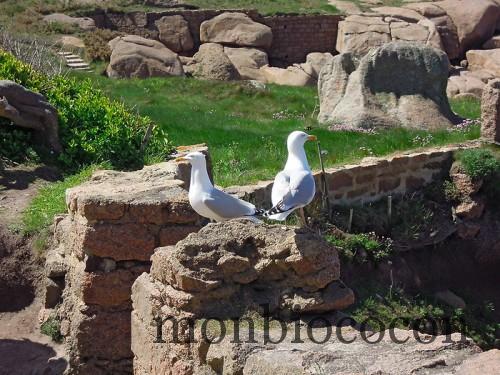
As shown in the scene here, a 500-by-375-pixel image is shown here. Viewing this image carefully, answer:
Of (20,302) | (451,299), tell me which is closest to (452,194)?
(451,299)

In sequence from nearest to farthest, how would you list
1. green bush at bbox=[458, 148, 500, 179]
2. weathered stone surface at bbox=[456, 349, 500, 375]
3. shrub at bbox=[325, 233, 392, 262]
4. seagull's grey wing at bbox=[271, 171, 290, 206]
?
weathered stone surface at bbox=[456, 349, 500, 375] < seagull's grey wing at bbox=[271, 171, 290, 206] < shrub at bbox=[325, 233, 392, 262] < green bush at bbox=[458, 148, 500, 179]

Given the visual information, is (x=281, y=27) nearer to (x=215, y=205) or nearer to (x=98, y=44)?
(x=98, y=44)

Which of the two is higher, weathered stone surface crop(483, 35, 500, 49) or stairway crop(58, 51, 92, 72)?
stairway crop(58, 51, 92, 72)

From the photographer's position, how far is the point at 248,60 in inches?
1037

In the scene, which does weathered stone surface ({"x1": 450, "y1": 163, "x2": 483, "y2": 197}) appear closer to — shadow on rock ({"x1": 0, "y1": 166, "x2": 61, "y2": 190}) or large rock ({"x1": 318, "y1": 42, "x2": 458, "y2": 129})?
large rock ({"x1": 318, "y1": 42, "x2": 458, "y2": 129})

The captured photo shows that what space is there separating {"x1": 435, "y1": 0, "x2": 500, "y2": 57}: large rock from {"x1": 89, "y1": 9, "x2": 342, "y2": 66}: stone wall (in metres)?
3.32

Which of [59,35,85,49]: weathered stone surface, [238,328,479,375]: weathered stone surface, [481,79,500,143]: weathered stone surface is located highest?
[238,328,479,375]: weathered stone surface

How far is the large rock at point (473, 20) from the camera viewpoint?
93.4 ft

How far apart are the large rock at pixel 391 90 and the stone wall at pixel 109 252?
9.61 m

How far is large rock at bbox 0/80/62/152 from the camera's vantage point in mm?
11938

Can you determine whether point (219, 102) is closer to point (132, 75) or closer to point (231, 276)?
point (132, 75)

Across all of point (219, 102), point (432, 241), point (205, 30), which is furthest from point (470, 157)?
point (205, 30)

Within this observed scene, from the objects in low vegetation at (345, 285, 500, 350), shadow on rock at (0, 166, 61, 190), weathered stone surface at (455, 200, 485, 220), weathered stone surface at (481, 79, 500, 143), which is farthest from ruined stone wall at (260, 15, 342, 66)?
shadow on rock at (0, 166, 61, 190)

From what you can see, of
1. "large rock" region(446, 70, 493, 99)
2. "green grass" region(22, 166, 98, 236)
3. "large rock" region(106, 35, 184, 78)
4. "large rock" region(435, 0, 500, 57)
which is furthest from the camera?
"large rock" region(435, 0, 500, 57)
